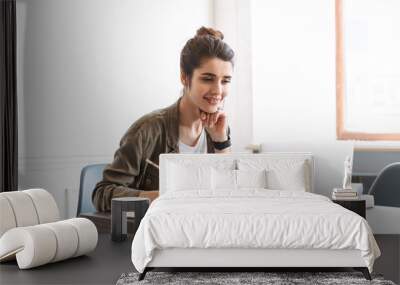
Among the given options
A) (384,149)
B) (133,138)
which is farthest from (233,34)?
(384,149)

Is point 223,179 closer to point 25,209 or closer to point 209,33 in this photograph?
point 209,33

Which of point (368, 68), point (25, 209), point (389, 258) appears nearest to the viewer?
point (25, 209)

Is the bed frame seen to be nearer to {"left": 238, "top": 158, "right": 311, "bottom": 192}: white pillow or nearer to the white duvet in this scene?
the white duvet

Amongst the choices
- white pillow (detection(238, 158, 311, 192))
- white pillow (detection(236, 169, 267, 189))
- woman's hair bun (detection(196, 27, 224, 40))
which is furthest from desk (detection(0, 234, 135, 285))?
woman's hair bun (detection(196, 27, 224, 40))

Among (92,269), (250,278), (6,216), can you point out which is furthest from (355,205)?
(6,216)

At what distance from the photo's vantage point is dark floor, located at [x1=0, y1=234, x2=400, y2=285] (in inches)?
199

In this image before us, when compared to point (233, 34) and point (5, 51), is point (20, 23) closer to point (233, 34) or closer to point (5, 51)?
point (5, 51)

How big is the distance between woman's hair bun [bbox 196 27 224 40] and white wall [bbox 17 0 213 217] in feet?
0.22

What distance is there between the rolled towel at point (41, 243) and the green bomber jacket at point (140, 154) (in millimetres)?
1538

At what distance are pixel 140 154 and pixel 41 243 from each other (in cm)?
213

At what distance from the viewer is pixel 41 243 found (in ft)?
17.4

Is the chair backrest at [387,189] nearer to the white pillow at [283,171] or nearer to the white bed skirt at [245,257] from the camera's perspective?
the white pillow at [283,171]

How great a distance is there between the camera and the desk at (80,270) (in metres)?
5.03

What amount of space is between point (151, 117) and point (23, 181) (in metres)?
1.49
